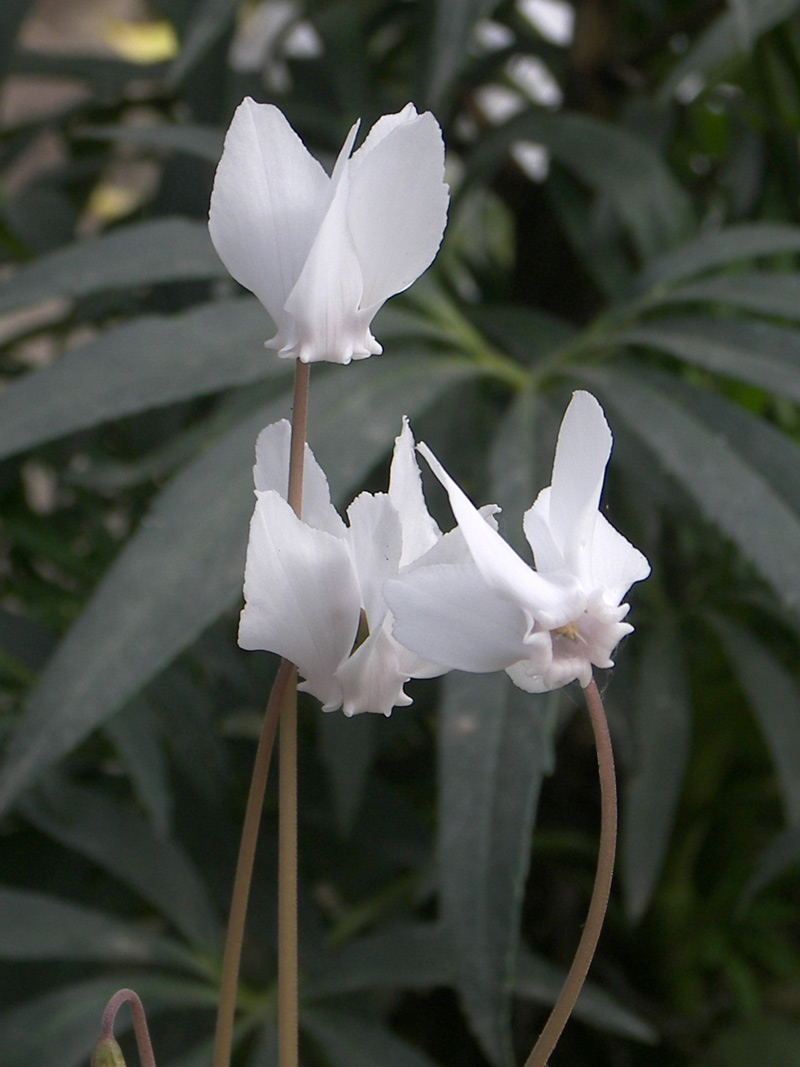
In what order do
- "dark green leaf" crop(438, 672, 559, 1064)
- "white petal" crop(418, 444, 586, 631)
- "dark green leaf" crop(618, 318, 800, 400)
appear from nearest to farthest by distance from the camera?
"white petal" crop(418, 444, 586, 631)
"dark green leaf" crop(438, 672, 559, 1064)
"dark green leaf" crop(618, 318, 800, 400)

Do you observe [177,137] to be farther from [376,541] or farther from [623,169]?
[376,541]

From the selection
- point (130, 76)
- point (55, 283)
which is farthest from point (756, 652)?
point (130, 76)

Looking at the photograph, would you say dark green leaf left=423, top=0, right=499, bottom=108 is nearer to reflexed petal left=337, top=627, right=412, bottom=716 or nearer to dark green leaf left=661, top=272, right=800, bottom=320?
dark green leaf left=661, top=272, right=800, bottom=320

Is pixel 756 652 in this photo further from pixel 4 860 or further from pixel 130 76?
pixel 130 76

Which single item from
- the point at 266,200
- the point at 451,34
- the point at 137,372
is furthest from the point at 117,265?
the point at 266,200

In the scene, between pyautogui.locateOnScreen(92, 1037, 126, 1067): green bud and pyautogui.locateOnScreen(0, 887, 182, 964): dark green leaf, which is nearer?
pyautogui.locateOnScreen(92, 1037, 126, 1067): green bud

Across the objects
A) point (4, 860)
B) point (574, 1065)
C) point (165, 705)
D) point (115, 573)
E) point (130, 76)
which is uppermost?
point (130, 76)

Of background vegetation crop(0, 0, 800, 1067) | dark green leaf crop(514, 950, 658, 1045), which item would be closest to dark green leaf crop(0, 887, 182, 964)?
background vegetation crop(0, 0, 800, 1067)

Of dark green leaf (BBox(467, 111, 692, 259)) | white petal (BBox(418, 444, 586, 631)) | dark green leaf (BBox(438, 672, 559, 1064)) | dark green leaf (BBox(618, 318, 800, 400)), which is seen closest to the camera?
white petal (BBox(418, 444, 586, 631))
